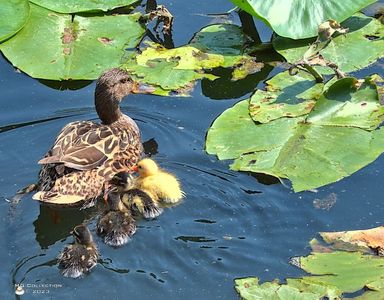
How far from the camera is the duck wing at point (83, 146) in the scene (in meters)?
7.64

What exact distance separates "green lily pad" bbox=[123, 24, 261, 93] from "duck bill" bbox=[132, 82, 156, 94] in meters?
0.08

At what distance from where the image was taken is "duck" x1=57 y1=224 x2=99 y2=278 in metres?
6.71

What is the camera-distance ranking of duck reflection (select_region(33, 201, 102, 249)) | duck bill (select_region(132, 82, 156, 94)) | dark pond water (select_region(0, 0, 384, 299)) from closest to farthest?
dark pond water (select_region(0, 0, 384, 299)) → duck reflection (select_region(33, 201, 102, 249)) → duck bill (select_region(132, 82, 156, 94))

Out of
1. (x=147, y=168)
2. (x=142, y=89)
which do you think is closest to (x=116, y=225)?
(x=147, y=168)

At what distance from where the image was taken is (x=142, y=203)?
738cm

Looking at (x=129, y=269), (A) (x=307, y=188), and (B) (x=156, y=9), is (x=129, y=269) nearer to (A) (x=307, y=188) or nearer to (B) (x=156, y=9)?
(A) (x=307, y=188)

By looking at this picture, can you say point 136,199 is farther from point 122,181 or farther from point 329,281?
point 329,281

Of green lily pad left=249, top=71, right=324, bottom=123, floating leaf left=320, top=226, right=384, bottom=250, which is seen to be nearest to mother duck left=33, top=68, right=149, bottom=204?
green lily pad left=249, top=71, right=324, bottom=123

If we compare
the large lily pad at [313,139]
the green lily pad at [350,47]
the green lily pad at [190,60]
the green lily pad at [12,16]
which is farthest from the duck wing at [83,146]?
the green lily pad at [350,47]

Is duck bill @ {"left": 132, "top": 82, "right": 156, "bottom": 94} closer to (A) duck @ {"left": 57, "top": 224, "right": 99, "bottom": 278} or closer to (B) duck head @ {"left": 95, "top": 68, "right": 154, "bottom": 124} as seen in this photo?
(B) duck head @ {"left": 95, "top": 68, "right": 154, "bottom": 124}

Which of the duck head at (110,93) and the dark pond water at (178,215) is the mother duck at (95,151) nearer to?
the duck head at (110,93)

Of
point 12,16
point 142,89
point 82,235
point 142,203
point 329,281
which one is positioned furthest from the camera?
point 12,16

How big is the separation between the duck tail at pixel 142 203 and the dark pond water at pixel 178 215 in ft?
0.21

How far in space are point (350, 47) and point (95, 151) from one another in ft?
8.45
